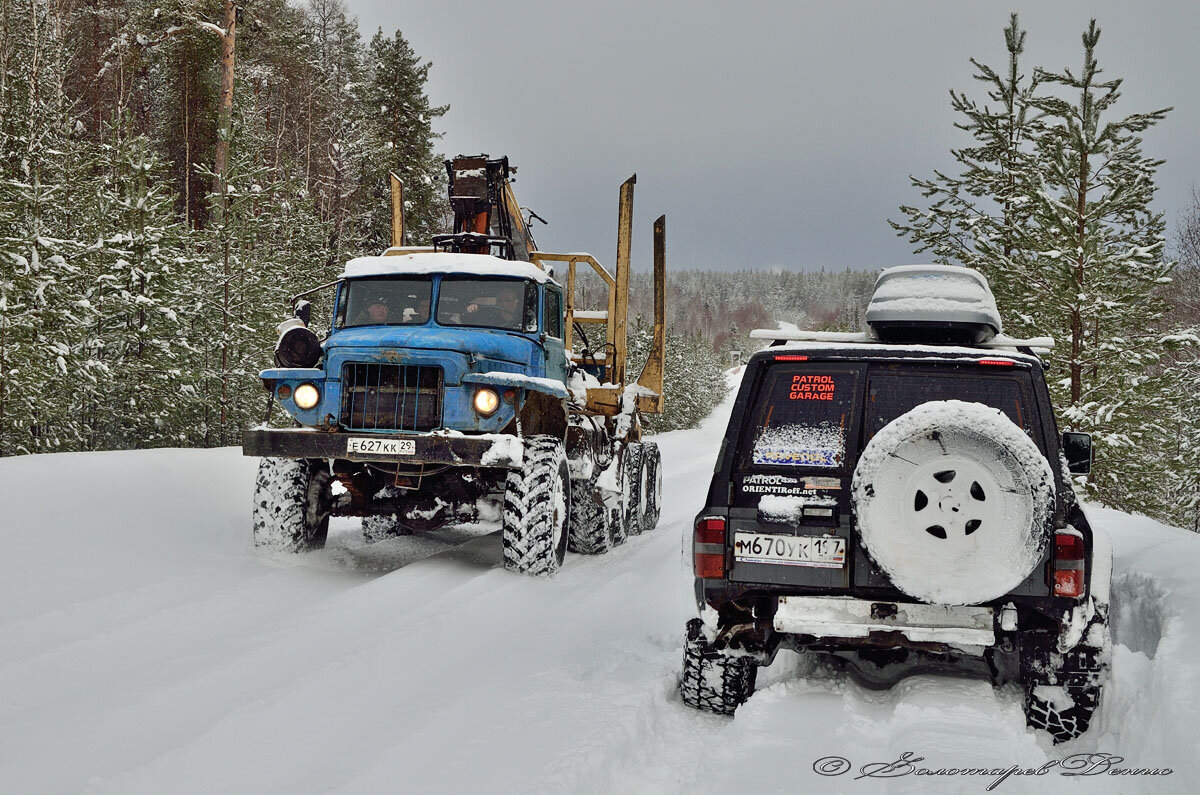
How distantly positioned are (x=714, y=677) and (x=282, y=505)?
4627 mm

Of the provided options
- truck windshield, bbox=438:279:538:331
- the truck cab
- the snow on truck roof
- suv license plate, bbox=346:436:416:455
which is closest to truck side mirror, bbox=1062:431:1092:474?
the truck cab

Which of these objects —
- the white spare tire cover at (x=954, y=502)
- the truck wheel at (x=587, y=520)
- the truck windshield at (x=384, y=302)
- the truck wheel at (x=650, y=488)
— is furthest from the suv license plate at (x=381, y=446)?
the truck wheel at (x=650, y=488)

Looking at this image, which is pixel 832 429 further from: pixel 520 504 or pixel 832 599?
pixel 520 504

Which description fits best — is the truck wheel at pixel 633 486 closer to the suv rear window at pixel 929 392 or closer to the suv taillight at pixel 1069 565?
the suv rear window at pixel 929 392

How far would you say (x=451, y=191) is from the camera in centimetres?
997

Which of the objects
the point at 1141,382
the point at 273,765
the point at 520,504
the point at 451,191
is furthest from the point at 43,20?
the point at 1141,382

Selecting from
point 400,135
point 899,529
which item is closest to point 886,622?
point 899,529

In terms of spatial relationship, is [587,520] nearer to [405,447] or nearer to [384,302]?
[405,447]

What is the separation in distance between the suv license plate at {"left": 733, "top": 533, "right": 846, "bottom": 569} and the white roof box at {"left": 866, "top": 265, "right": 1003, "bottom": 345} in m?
2.69

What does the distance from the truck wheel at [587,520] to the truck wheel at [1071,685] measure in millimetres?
5233

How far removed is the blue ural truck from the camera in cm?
680

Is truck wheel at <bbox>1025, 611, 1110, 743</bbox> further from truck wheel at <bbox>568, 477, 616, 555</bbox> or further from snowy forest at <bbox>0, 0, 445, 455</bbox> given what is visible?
snowy forest at <bbox>0, 0, 445, 455</bbox>

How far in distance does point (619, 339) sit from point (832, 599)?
6.89 m

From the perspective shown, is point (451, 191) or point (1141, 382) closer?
point (451, 191)
